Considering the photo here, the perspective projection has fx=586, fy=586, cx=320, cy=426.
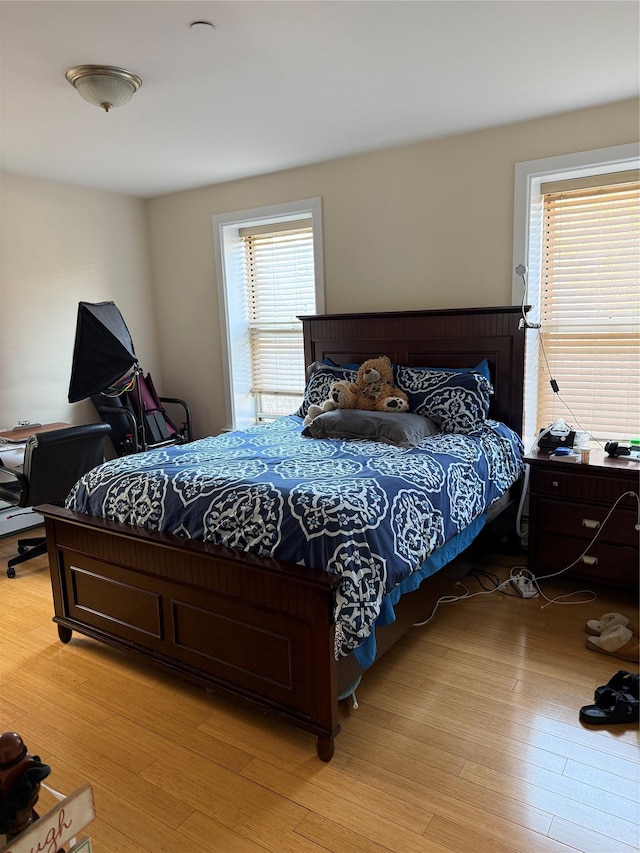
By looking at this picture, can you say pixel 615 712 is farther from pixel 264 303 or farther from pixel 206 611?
pixel 264 303

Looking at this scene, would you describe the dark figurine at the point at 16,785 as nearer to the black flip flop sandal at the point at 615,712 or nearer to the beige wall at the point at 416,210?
the black flip flop sandal at the point at 615,712

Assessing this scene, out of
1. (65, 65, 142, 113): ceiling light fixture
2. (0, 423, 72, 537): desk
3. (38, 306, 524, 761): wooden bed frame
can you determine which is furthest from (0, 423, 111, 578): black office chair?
(65, 65, 142, 113): ceiling light fixture

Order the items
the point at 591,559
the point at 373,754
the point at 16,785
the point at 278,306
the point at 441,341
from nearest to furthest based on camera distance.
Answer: the point at 16,785 < the point at 373,754 < the point at 591,559 < the point at 441,341 < the point at 278,306

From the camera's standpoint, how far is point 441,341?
144 inches

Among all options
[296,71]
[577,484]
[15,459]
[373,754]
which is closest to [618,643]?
[577,484]

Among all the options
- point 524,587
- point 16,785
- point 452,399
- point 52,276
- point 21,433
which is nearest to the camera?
point 16,785

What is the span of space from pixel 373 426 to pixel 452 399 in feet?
1.75

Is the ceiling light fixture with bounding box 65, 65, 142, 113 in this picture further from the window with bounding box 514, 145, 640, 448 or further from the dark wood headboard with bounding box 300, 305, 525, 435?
the window with bounding box 514, 145, 640, 448

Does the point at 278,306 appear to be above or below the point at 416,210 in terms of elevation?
below

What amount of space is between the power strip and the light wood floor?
27 cm

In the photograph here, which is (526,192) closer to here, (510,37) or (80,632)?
(510,37)

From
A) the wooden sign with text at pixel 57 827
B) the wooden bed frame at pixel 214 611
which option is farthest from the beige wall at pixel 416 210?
the wooden sign with text at pixel 57 827

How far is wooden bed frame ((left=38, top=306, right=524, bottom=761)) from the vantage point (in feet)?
6.32

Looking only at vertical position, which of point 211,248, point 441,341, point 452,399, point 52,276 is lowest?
point 452,399
